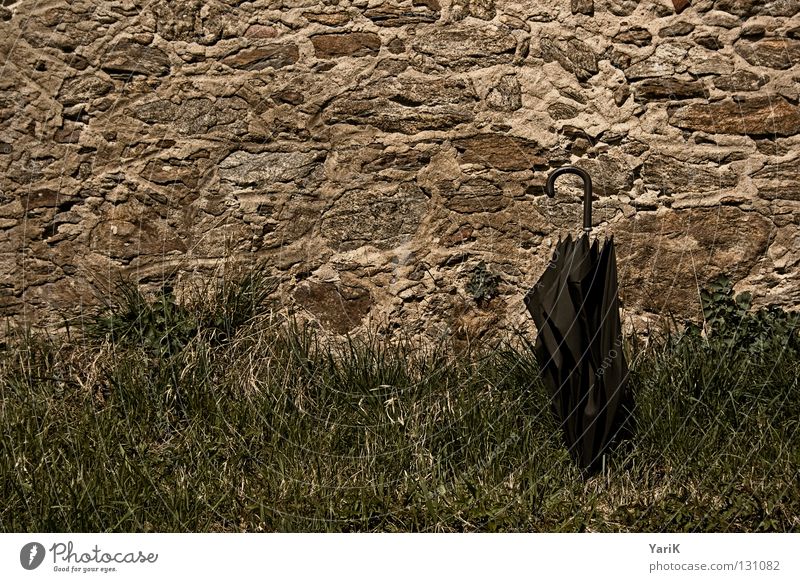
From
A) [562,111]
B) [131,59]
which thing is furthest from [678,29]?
[131,59]

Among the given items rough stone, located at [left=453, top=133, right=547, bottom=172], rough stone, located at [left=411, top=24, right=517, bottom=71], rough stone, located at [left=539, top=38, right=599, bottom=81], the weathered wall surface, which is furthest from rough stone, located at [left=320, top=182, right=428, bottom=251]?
rough stone, located at [left=539, top=38, right=599, bottom=81]

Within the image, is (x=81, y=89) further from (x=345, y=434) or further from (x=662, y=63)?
(x=662, y=63)

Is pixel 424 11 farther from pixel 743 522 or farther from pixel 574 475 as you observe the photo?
pixel 743 522

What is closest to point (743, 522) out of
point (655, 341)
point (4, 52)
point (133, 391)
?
point (655, 341)

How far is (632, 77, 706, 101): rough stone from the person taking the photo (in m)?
4.70

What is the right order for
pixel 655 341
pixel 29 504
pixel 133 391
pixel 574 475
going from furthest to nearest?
pixel 655 341 → pixel 133 391 → pixel 574 475 → pixel 29 504

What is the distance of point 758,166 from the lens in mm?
4695

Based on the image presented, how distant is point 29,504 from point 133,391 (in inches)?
29.6

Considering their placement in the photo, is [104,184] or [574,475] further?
[104,184]

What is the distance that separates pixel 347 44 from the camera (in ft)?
15.8

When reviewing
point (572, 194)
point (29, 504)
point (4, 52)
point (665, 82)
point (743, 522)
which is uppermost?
point (4, 52)
